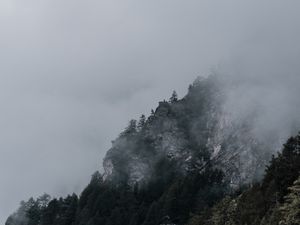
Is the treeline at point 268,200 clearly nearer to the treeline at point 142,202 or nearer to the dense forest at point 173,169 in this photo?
the dense forest at point 173,169

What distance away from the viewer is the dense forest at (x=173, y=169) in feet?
482

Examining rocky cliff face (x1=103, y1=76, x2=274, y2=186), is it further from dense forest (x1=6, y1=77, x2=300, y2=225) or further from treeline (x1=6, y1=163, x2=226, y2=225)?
treeline (x1=6, y1=163, x2=226, y2=225)

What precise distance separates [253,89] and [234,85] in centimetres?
705


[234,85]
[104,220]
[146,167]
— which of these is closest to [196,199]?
[104,220]

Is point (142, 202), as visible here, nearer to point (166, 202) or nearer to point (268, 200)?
point (166, 202)

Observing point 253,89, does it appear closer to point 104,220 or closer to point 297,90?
point 297,90

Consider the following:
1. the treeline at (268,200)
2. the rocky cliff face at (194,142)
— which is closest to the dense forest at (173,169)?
the rocky cliff face at (194,142)

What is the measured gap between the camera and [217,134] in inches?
6841

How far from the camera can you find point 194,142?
180 metres

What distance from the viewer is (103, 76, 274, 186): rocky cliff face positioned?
158 meters

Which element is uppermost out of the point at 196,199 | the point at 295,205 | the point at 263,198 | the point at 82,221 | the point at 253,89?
the point at 253,89

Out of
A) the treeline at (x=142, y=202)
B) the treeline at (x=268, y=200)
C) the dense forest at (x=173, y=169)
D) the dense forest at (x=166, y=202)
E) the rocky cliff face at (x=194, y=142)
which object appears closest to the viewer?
the treeline at (x=268, y=200)

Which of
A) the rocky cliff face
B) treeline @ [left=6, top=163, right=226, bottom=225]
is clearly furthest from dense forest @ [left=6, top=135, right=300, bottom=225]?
the rocky cliff face

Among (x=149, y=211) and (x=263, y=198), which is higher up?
(x=149, y=211)
